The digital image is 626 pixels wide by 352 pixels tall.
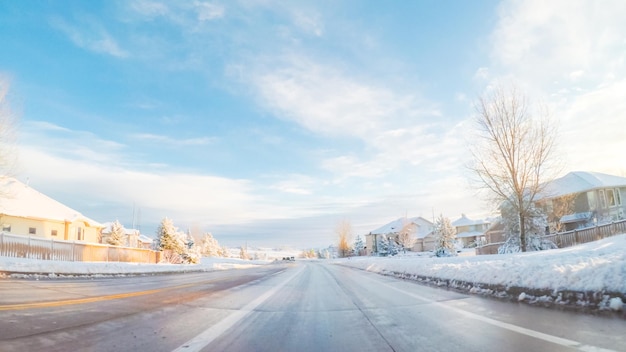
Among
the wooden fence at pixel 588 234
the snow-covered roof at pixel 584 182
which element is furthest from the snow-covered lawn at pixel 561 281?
the snow-covered roof at pixel 584 182

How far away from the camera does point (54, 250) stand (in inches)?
895

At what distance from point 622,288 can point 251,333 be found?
510cm

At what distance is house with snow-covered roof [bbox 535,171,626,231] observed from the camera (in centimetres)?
3816

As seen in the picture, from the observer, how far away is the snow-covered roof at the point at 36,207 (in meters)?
33.9

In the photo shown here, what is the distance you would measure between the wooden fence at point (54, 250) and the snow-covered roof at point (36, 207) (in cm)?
1037

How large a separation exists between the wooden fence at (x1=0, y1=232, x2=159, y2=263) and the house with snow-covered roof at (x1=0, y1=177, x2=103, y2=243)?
10.1 m

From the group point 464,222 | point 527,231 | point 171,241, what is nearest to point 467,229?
point 464,222

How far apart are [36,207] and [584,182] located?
187 feet

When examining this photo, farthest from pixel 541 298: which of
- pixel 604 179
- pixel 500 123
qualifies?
pixel 604 179

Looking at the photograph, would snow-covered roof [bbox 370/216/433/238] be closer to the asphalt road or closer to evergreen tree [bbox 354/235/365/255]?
evergreen tree [bbox 354/235/365/255]

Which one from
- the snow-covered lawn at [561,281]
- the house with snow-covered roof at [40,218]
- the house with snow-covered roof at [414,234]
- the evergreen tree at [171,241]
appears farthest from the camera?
the house with snow-covered roof at [414,234]

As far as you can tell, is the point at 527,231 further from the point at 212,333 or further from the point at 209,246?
the point at 209,246

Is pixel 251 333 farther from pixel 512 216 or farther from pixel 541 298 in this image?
pixel 512 216

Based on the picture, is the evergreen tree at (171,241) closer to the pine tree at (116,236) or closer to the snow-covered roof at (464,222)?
the pine tree at (116,236)
